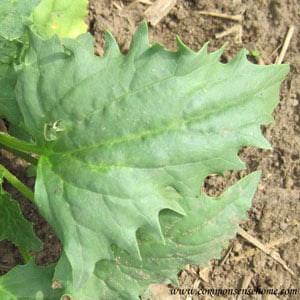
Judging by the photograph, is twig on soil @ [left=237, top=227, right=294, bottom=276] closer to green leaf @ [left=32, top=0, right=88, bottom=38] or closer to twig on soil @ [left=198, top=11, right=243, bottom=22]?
twig on soil @ [left=198, top=11, right=243, bottom=22]

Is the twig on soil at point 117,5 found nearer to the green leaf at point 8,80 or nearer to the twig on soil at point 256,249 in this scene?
the green leaf at point 8,80

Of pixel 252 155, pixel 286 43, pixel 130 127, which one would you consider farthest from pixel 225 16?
pixel 130 127

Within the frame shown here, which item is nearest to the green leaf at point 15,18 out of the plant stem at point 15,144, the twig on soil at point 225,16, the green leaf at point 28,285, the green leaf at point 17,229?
the plant stem at point 15,144

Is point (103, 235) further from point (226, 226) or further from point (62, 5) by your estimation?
point (62, 5)

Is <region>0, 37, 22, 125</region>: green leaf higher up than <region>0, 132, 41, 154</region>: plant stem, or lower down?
higher up

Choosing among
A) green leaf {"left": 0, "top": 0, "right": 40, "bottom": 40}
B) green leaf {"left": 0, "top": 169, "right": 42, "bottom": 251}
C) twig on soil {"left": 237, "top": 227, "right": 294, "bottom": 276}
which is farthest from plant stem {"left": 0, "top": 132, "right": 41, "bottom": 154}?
twig on soil {"left": 237, "top": 227, "right": 294, "bottom": 276}

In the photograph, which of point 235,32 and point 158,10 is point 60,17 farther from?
point 235,32

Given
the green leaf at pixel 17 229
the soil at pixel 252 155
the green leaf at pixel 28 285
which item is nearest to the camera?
the green leaf at pixel 28 285

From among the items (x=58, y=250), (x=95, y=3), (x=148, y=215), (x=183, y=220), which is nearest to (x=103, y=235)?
(x=148, y=215)
